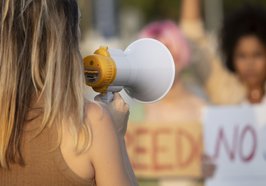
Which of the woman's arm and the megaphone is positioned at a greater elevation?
the megaphone

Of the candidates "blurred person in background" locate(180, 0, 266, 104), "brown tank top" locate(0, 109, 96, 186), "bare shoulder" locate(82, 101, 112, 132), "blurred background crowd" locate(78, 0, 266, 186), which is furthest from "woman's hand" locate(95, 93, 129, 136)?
"blurred person in background" locate(180, 0, 266, 104)

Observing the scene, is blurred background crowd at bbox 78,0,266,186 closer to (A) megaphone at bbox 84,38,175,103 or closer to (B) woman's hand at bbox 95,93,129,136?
(A) megaphone at bbox 84,38,175,103

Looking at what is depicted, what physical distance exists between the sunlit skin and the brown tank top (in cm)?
332

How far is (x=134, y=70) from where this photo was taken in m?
3.35

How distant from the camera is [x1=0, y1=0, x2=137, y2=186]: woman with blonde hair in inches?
116

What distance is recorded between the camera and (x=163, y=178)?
19.0 feet

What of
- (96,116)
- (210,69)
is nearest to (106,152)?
(96,116)

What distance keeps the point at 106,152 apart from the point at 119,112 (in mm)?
301

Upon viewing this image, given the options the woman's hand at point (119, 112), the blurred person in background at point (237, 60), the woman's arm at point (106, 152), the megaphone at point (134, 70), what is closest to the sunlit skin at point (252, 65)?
the blurred person in background at point (237, 60)

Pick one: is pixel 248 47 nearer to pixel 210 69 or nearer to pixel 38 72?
pixel 210 69

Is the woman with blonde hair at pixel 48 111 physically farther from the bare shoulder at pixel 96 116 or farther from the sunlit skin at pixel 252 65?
the sunlit skin at pixel 252 65

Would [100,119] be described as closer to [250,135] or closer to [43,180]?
[43,180]

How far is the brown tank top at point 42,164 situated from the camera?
295cm

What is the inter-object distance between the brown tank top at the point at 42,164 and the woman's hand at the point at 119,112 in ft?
0.85
